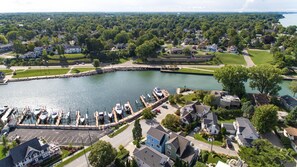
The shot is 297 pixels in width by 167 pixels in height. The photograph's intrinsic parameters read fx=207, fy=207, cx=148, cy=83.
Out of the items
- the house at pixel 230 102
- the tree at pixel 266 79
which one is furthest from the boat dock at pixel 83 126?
the tree at pixel 266 79

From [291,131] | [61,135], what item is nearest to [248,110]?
[291,131]

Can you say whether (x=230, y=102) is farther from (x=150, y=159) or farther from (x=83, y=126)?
(x=83, y=126)

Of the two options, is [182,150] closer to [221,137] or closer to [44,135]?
[221,137]

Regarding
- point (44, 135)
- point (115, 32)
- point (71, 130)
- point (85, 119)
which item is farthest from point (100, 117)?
point (115, 32)

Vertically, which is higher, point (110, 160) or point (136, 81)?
point (110, 160)

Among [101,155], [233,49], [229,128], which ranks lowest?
[233,49]

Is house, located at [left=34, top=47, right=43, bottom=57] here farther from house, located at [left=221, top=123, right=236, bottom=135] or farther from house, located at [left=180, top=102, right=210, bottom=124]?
house, located at [left=221, top=123, right=236, bottom=135]
